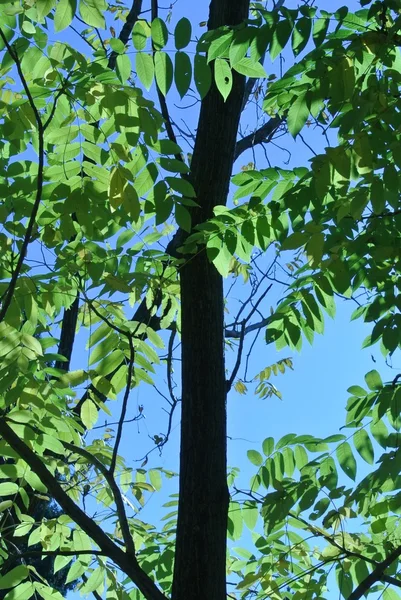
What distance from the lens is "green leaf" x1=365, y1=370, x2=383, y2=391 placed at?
2.73 m

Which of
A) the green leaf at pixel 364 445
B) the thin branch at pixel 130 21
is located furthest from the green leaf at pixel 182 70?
the thin branch at pixel 130 21

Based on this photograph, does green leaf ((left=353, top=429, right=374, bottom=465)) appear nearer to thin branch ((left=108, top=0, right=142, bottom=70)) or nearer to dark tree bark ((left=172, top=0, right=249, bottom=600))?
dark tree bark ((left=172, top=0, right=249, bottom=600))

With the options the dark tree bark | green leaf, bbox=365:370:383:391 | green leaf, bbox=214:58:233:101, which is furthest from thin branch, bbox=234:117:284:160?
green leaf, bbox=365:370:383:391

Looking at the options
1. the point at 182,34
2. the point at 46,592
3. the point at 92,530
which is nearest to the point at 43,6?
the point at 182,34

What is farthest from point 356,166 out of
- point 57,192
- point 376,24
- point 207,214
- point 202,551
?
point 202,551

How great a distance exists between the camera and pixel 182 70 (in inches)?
99.0

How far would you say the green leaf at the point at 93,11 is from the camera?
2555 mm

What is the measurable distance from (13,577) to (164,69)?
1999 mm

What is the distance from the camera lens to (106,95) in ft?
8.26

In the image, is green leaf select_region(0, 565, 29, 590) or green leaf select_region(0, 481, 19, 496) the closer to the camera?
green leaf select_region(0, 565, 29, 590)

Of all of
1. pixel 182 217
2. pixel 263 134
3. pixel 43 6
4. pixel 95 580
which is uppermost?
pixel 263 134

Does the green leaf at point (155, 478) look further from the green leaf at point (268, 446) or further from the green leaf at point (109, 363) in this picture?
the green leaf at point (109, 363)

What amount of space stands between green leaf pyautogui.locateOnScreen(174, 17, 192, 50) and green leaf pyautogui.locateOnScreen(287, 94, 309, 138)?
478mm

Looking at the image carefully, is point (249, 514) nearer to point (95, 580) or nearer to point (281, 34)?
point (95, 580)
